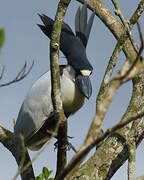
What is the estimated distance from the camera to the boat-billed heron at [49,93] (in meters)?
2.77

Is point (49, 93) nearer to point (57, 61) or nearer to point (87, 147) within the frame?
point (57, 61)

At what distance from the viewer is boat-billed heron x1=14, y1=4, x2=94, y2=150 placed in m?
2.77

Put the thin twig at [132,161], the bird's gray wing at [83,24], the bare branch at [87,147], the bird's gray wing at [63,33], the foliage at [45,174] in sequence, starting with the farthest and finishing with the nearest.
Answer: the bird's gray wing at [83,24]
the bird's gray wing at [63,33]
the foliage at [45,174]
the thin twig at [132,161]
the bare branch at [87,147]

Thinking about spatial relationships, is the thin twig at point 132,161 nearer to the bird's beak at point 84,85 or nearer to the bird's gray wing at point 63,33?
the bird's beak at point 84,85

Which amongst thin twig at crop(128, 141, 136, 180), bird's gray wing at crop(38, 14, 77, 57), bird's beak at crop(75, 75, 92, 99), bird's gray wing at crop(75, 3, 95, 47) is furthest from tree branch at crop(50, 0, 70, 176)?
bird's gray wing at crop(75, 3, 95, 47)

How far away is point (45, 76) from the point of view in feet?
9.48

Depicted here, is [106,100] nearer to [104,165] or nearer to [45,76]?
[104,165]

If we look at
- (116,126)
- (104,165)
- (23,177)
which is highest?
(116,126)

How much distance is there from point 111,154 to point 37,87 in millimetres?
896

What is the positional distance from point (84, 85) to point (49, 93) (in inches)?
10.1

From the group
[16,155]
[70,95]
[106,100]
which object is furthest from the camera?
[70,95]

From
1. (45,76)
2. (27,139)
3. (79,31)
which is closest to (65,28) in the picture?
(79,31)

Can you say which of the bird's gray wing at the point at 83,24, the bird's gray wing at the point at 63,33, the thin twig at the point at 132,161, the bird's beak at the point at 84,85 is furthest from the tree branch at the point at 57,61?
the bird's gray wing at the point at 83,24

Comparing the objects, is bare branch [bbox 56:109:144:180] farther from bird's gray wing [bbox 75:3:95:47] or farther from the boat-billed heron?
bird's gray wing [bbox 75:3:95:47]
